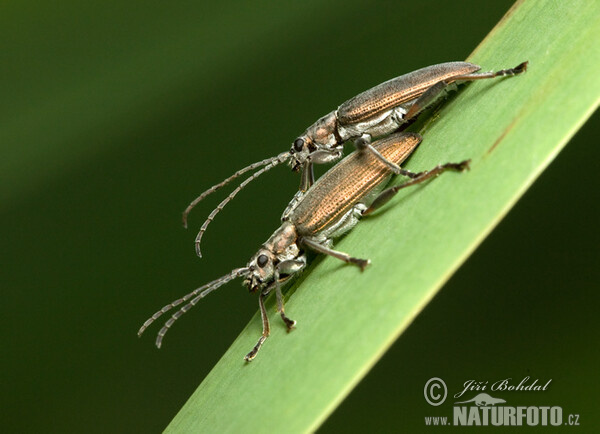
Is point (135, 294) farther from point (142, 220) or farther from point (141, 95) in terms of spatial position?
point (141, 95)

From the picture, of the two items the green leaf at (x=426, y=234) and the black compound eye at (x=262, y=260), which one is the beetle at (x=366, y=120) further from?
the green leaf at (x=426, y=234)

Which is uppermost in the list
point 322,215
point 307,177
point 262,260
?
point 307,177

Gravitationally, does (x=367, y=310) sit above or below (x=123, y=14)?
below

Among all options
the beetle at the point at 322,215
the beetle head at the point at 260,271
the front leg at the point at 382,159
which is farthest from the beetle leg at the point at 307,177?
the front leg at the point at 382,159

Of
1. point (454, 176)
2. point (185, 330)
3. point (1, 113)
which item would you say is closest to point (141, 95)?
point (1, 113)

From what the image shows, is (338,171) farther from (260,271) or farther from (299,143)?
(260,271)

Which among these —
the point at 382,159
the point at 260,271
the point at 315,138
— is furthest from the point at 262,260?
the point at 382,159

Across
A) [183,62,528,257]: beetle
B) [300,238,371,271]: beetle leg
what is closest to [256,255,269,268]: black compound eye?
[300,238,371,271]: beetle leg
